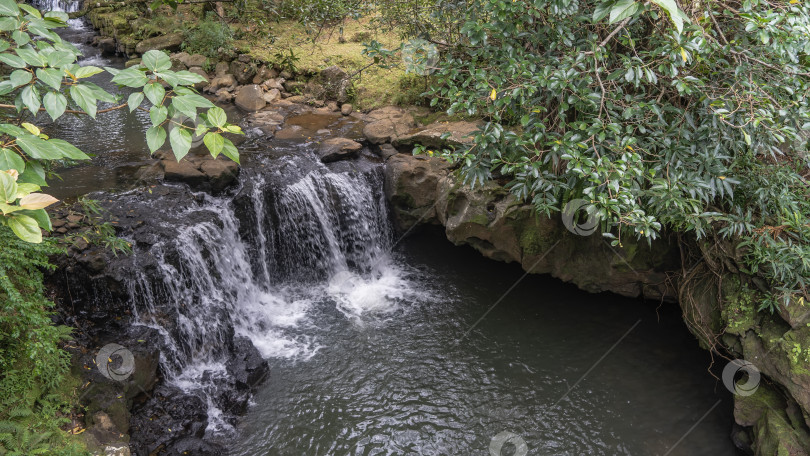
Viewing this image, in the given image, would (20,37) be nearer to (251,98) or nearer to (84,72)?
(84,72)

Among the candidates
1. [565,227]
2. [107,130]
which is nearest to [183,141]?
[565,227]

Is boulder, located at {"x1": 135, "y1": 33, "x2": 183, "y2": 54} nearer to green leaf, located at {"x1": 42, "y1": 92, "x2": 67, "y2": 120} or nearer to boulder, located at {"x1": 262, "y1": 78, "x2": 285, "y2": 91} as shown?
boulder, located at {"x1": 262, "y1": 78, "x2": 285, "y2": 91}

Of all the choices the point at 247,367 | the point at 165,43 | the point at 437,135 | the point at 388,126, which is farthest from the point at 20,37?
the point at 165,43

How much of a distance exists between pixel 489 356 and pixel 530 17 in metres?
4.16

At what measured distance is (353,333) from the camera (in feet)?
23.3

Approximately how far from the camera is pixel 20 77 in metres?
1.78

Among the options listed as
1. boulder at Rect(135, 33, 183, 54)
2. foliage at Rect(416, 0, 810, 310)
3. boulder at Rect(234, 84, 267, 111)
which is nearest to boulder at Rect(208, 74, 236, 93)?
boulder at Rect(234, 84, 267, 111)

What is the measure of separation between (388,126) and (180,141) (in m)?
7.86

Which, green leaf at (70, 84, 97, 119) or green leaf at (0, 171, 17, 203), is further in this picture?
green leaf at (70, 84, 97, 119)

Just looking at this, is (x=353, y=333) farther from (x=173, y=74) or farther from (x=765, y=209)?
(x=173, y=74)

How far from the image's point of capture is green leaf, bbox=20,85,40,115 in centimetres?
178

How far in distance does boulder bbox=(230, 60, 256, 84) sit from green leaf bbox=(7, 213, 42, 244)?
36.5 feet

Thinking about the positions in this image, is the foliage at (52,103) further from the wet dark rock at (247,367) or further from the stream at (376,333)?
the wet dark rock at (247,367)

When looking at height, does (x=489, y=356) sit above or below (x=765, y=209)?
below
